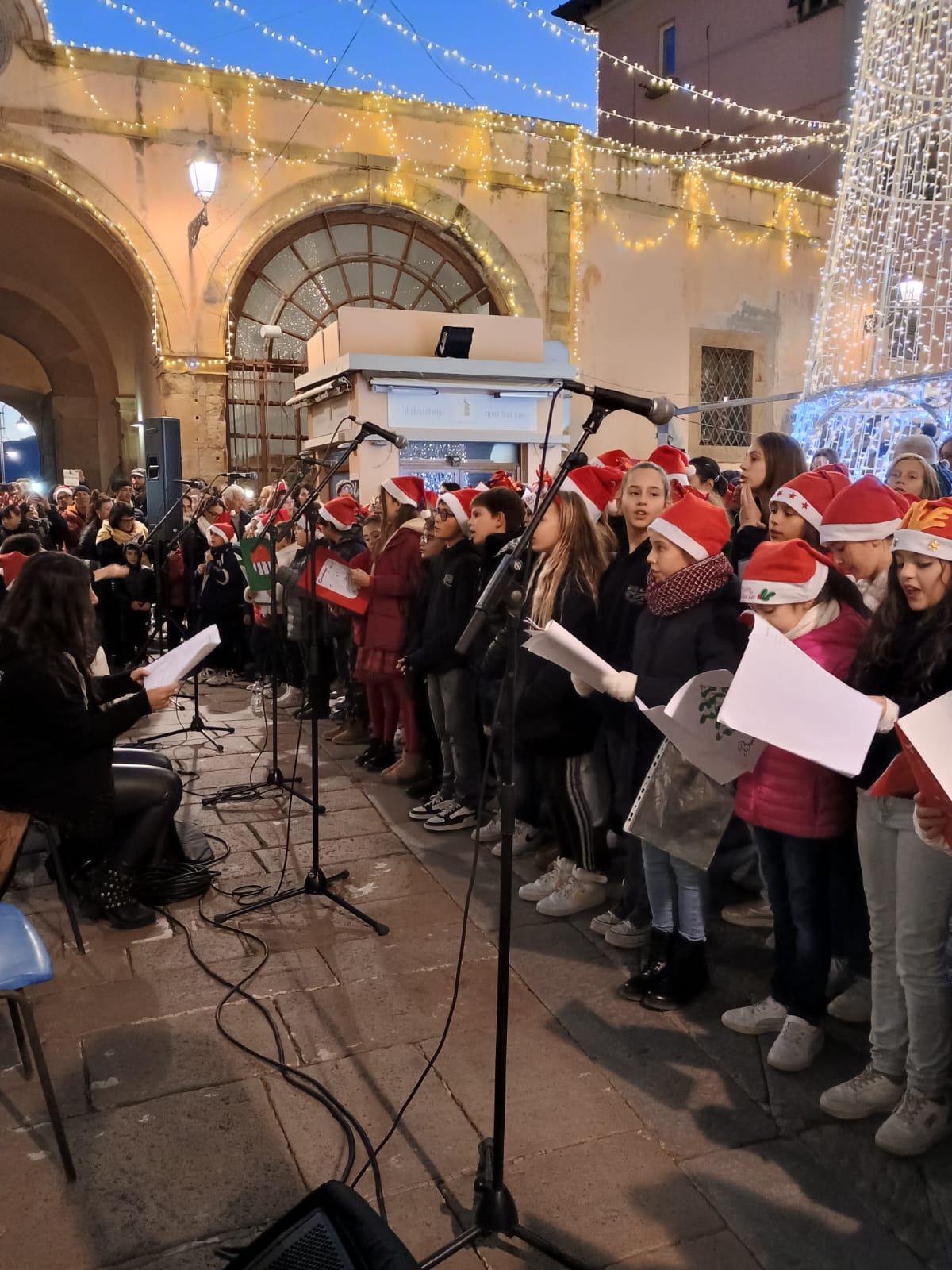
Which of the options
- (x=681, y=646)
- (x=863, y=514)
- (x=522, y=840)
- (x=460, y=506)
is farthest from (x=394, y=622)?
(x=863, y=514)

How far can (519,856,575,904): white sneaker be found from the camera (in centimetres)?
404

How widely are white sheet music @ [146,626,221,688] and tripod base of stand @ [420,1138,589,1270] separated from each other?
2045 millimetres

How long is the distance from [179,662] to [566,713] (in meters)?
1.51

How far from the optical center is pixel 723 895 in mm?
3998

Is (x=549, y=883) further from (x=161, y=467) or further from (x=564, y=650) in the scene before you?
(x=161, y=467)

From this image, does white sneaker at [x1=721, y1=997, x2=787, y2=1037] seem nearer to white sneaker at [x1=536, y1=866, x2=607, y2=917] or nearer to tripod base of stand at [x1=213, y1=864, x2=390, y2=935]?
white sneaker at [x1=536, y1=866, x2=607, y2=917]

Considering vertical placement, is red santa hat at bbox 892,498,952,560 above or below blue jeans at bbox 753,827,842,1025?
above

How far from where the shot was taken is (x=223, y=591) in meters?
9.02

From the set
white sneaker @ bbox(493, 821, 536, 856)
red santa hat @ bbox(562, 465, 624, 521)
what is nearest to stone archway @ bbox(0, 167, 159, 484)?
red santa hat @ bbox(562, 465, 624, 521)

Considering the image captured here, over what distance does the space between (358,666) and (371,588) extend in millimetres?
515

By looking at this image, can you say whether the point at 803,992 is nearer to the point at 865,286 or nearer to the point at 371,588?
the point at 371,588

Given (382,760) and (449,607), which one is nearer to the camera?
(449,607)

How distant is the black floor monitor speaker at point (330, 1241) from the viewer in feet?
4.42

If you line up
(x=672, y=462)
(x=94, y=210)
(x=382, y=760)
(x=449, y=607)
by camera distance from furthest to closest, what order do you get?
1. (x=94, y=210)
2. (x=382, y=760)
3. (x=449, y=607)
4. (x=672, y=462)
